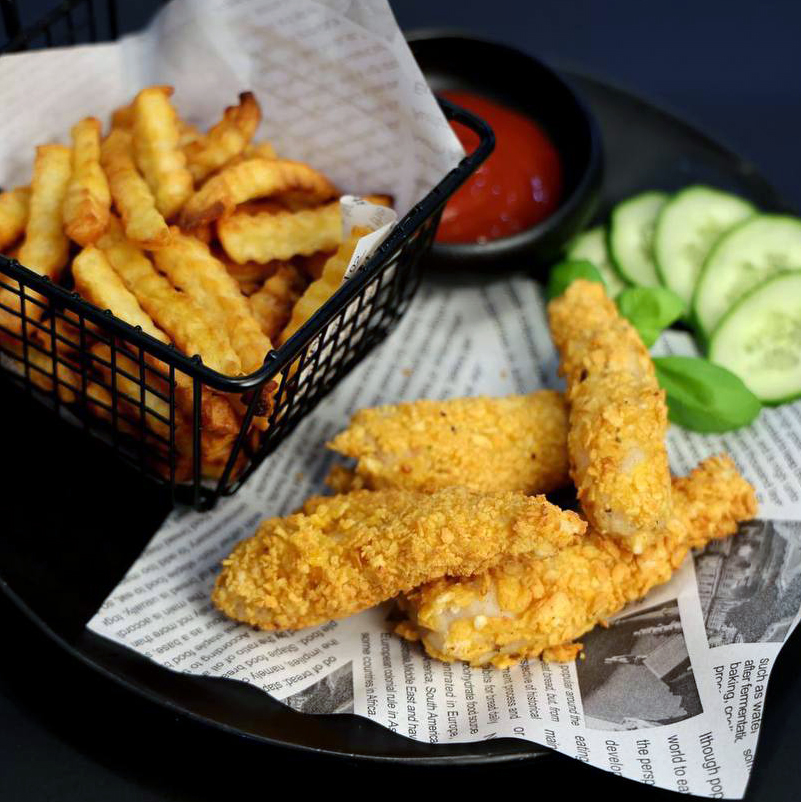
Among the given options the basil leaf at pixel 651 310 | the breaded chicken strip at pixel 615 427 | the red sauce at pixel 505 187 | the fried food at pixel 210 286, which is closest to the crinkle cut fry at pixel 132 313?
the fried food at pixel 210 286

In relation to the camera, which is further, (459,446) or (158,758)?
(459,446)

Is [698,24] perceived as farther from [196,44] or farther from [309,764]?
[309,764]

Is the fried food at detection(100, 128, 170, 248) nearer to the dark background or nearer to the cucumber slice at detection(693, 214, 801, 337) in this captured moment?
the dark background

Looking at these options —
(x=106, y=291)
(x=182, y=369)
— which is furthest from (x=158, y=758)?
(x=106, y=291)

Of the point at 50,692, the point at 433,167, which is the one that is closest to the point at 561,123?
the point at 433,167

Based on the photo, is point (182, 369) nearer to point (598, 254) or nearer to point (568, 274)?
point (568, 274)

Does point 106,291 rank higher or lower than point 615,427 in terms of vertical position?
higher
